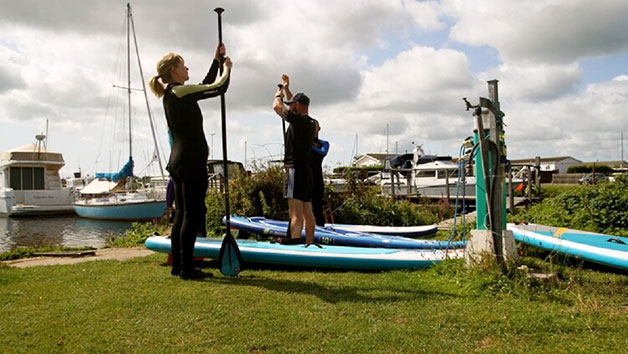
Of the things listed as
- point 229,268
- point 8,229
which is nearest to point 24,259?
point 229,268

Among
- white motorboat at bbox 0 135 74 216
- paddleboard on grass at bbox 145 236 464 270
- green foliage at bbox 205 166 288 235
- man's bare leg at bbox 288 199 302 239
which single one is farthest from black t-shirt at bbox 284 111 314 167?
white motorboat at bbox 0 135 74 216

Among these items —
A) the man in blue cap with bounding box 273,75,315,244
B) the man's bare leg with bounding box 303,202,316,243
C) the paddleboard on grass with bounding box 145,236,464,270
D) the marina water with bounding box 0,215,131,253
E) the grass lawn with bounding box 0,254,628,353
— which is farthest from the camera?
the marina water with bounding box 0,215,131,253

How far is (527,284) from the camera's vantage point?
148 inches

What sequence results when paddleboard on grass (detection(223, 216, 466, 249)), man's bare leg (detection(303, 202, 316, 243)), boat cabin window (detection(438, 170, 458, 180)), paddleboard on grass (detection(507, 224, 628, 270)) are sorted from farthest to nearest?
1. boat cabin window (detection(438, 170, 458, 180))
2. paddleboard on grass (detection(223, 216, 466, 249))
3. man's bare leg (detection(303, 202, 316, 243))
4. paddleboard on grass (detection(507, 224, 628, 270))

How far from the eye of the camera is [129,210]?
2359cm

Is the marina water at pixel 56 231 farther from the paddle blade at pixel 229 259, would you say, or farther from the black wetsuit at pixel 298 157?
the black wetsuit at pixel 298 157

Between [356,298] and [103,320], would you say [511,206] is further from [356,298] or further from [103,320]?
[103,320]

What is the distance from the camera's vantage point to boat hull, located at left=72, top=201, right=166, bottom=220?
2342 cm

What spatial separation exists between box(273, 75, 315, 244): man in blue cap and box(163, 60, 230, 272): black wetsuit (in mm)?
824

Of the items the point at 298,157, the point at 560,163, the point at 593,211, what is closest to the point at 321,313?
the point at 298,157

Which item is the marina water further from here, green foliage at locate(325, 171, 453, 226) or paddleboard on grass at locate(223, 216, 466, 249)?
paddleboard on grass at locate(223, 216, 466, 249)

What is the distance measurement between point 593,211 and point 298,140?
645 centimetres

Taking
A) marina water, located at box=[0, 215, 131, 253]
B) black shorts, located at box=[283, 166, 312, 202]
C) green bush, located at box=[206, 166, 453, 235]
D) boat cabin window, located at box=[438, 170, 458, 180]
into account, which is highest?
boat cabin window, located at box=[438, 170, 458, 180]

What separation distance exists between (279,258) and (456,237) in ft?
13.4
